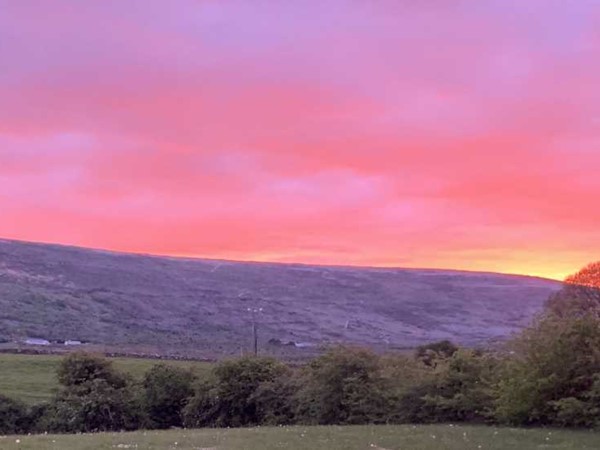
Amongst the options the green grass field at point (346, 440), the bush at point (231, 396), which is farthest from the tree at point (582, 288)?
the green grass field at point (346, 440)

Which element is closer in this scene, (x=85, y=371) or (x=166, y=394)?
(x=166, y=394)

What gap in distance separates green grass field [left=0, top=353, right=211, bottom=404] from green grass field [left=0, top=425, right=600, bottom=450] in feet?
110

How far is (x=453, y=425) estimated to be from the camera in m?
37.7

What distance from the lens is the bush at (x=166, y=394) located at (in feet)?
174

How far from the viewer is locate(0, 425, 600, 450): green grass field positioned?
2859 centimetres

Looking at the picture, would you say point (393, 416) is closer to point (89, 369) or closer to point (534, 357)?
point (534, 357)

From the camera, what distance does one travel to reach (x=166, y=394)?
2093 inches

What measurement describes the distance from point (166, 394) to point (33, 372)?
134 feet

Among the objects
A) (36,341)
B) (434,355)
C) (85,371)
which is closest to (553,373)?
(434,355)

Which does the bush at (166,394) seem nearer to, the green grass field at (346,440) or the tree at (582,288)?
the green grass field at (346,440)

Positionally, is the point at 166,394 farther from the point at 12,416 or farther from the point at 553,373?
the point at 553,373

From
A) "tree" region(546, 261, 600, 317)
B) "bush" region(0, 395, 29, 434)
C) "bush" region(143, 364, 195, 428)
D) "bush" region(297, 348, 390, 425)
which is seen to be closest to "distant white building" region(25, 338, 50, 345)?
"bush" region(0, 395, 29, 434)

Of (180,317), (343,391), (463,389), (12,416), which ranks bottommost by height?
(12,416)

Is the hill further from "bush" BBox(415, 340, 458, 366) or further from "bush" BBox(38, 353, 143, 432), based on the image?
"bush" BBox(38, 353, 143, 432)
